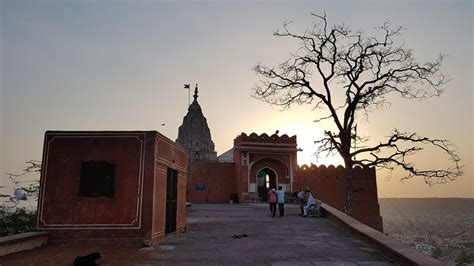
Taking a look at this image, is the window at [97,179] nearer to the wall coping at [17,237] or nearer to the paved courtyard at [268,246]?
the wall coping at [17,237]

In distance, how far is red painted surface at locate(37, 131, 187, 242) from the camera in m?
9.84

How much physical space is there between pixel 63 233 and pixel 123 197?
65.7 inches

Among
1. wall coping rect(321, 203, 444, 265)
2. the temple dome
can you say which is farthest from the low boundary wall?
Answer: the temple dome

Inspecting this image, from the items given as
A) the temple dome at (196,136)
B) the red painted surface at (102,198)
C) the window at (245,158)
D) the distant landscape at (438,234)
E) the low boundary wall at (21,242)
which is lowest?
the distant landscape at (438,234)

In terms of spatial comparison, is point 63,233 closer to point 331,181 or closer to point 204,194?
point 204,194

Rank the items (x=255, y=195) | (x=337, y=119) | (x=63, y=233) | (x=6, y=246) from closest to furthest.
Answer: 1. (x=6, y=246)
2. (x=63, y=233)
3. (x=337, y=119)
4. (x=255, y=195)

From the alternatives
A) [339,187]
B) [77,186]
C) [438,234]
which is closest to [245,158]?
[339,187]

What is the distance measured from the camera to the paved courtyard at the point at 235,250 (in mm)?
7938

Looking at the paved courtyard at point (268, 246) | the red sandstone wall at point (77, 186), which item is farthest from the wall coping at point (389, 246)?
the red sandstone wall at point (77, 186)

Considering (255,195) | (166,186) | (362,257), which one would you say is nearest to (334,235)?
(362,257)

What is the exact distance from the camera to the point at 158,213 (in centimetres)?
1034

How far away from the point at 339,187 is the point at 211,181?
9618mm

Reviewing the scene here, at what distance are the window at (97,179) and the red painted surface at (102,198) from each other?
106 mm

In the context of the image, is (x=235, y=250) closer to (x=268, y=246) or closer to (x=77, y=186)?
(x=268, y=246)
